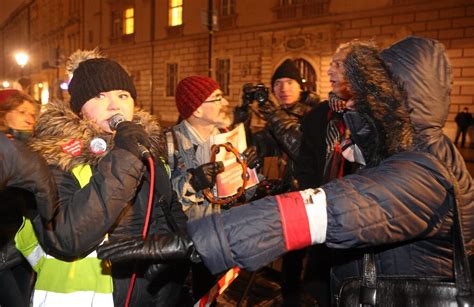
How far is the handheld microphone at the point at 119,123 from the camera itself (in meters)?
1.79

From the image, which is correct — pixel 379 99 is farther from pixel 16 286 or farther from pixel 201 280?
pixel 16 286

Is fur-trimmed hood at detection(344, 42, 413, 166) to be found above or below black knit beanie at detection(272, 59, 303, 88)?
below

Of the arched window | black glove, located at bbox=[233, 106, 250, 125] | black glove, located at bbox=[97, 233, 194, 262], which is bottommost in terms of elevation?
black glove, located at bbox=[97, 233, 194, 262]

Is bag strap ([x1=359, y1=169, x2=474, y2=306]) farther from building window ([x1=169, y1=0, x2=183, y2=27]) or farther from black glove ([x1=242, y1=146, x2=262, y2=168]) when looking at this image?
building window ([x1=169, y1=0, x2=183, y2=27])

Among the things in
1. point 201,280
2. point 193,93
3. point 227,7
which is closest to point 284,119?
point 193,93

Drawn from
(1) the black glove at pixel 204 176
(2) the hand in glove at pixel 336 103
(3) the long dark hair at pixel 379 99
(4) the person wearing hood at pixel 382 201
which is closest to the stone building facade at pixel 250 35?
(2) the hand in glove at pixel 336 103

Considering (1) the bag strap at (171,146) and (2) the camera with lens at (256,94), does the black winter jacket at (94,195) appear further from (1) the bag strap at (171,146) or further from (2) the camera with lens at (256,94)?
(2) the camera with lens at (256,94)

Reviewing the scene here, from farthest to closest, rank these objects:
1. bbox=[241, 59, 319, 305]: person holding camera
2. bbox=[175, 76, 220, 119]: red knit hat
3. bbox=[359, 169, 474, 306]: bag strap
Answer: bbox=[241, 59, 319, 305]: person holding camera < bbox=[175, 76, 220, 119]: red knit hat < bbox=[359, 169, 474, 306]: bag strap

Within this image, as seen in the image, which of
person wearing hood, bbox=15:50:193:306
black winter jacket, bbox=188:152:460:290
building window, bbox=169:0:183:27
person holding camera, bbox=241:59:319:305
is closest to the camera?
black winter jacket, bbox=188:152:460:290

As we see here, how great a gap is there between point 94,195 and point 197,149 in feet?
5.41

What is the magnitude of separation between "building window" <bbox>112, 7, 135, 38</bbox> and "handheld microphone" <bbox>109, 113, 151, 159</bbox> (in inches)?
1163

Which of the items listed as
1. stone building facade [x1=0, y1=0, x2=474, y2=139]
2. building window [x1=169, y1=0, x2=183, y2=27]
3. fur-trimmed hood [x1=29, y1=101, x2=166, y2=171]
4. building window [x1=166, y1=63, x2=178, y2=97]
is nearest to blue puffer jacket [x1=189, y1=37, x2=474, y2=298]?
fur-trimmed hood [x1=29, y1=101, x2=166, y2=171]

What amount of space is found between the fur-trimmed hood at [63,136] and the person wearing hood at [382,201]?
0.62 meters

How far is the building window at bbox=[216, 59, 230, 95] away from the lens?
22750 millimetres
